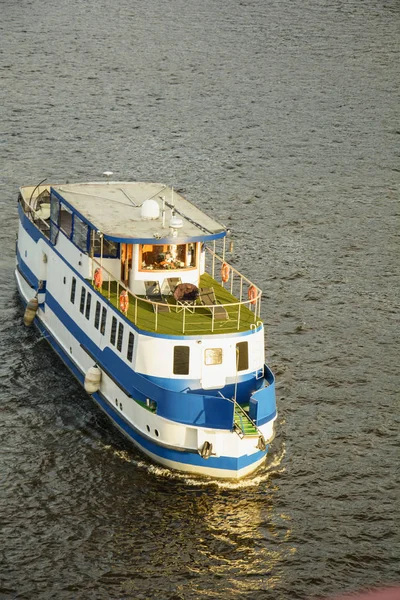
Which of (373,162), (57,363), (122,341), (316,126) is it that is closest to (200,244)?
(122,341)

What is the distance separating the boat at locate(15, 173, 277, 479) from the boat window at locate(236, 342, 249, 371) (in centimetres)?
4

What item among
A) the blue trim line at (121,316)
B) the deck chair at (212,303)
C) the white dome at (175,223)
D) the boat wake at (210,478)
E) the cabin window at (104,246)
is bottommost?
the boat wake at (210,478)

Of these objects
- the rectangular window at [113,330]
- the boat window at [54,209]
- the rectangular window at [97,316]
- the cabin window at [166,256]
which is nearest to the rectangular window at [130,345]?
the rectangular window at [113,330]

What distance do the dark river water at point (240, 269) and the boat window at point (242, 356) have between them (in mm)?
4558

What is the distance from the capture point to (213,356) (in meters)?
45.6

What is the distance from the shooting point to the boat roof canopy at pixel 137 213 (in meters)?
48.6

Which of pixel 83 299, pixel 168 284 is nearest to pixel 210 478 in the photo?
pixel 168 284

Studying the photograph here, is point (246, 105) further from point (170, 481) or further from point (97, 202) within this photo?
point (170, 481)

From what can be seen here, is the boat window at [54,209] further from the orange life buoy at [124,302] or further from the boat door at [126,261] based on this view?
the orange life buoy at [124,302]

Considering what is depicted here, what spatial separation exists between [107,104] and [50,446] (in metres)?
59.8

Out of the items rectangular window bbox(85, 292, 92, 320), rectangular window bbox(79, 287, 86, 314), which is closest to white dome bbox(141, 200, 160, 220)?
rectangular window bbox(85, 292, 92, 320)

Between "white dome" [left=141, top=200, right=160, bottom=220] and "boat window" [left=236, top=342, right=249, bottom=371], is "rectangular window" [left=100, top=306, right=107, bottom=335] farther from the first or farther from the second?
"boat window" [left=236, top=342, right=249, bottom=371]

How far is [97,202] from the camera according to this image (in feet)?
175

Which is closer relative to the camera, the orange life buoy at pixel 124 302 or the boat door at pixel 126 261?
the orange life buoy at pixel 124 302
